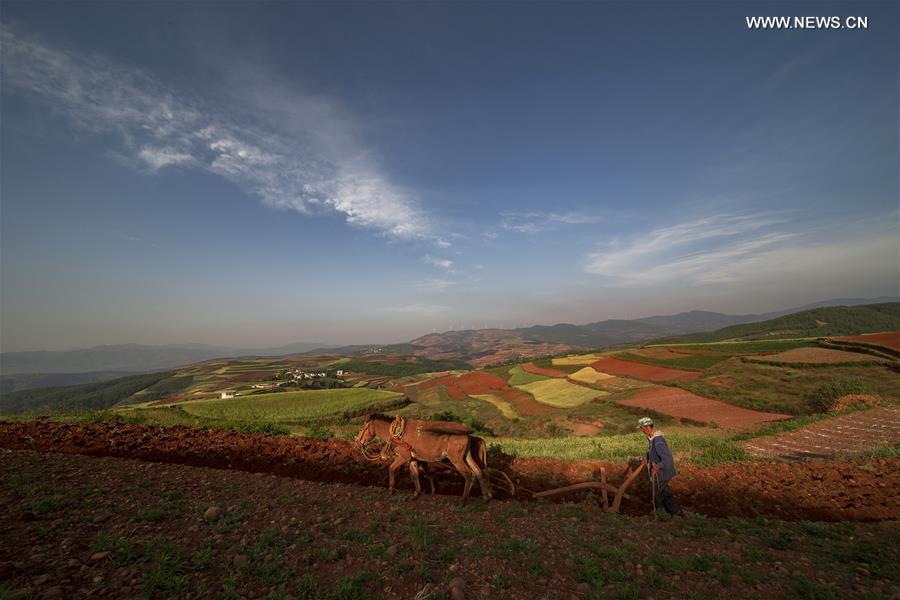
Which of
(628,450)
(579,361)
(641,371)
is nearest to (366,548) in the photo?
(628,450)

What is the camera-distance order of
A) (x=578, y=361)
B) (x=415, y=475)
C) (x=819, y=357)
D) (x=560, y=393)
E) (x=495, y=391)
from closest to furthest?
(x=415, y=475)
(x=819, y=357)
(x=560, y=393)
(x=495, y=391)
(x=578, y=361)

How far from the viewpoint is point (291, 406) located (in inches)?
1267

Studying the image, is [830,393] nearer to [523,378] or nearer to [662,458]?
[662,458]

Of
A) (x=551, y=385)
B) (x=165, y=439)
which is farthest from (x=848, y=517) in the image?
(x=551, y=385)

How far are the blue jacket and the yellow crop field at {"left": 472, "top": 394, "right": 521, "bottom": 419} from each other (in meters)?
27.7

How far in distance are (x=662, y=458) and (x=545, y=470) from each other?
3.92 meters

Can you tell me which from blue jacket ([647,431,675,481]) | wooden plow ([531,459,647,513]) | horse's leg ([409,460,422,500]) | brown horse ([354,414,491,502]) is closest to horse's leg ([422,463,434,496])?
horse's leg ([409,460,422,500])

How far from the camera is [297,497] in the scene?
710 centimetres

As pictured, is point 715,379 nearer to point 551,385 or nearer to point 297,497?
point 551,385

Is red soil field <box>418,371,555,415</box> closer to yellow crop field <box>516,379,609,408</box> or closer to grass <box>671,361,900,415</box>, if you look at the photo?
yellow crop field <box>516,379,609,408</box>

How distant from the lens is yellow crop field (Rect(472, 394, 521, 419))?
3595 cm

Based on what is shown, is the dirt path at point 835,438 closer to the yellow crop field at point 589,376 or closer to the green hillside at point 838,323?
the yellow crop field at point 589,376

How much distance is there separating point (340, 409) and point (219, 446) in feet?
76.8

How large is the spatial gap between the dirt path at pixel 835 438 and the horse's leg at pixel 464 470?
11.5 metres
